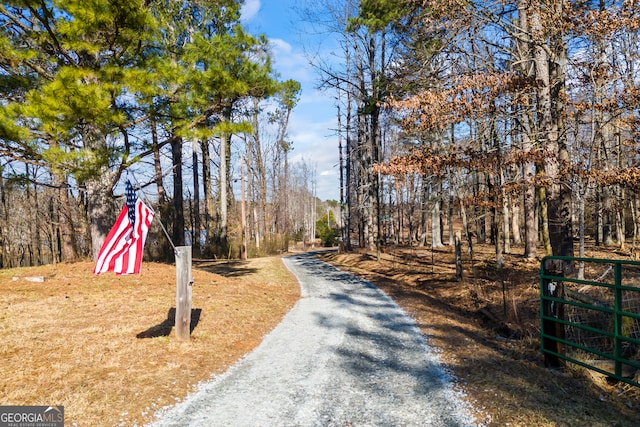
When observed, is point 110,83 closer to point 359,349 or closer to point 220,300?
point 220,300

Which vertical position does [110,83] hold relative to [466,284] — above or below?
above

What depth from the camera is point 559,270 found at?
5016 mm

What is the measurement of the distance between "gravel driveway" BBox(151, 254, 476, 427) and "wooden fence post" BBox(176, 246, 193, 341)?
45.7 inches

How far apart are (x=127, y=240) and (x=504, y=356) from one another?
589 cm

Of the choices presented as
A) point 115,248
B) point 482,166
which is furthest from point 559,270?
point 115,248

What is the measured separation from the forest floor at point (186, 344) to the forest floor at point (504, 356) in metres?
0.02

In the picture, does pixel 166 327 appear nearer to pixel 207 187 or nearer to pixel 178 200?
pixel 178 200

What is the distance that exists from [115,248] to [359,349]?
4.00 meters

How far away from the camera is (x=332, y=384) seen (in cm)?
446

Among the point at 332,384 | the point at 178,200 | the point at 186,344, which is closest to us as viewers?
the point at 332,384

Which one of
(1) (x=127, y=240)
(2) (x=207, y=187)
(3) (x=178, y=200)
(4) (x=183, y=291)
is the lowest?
(4) (x=183, y=291)

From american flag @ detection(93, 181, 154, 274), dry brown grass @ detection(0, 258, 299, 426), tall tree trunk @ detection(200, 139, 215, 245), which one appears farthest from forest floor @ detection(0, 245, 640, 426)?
tall tree trunk @ detection(200, 139, 215, 245)

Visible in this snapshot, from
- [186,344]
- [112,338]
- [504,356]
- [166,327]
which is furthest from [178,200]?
[504,356]

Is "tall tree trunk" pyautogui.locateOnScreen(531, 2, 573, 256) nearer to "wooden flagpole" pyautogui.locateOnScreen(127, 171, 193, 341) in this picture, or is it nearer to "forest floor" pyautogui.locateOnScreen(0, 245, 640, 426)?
"forest floor" pyautogui.locateOnScreen(0, 245, 640, 426)
